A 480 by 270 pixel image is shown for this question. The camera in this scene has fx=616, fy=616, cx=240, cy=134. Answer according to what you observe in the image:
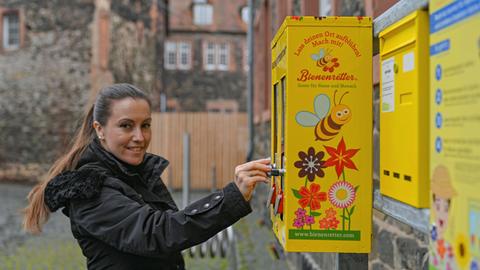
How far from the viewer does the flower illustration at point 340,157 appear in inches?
72.7

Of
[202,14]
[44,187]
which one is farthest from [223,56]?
[44,187]

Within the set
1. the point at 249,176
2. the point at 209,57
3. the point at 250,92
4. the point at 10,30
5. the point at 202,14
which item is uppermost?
the point at 202,14

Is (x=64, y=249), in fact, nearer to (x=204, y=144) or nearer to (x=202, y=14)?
(x=204, y=144)

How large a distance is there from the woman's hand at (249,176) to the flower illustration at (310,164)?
12 cm

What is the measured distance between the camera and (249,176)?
1.92 metres

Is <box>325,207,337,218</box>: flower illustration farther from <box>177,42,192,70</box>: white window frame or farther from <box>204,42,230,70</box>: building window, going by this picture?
<box>204,42,230,70</box>: building window

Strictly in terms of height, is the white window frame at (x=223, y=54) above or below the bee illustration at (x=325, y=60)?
above

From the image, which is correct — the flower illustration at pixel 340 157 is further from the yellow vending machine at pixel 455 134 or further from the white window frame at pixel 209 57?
the white window frame at pixel 209 57

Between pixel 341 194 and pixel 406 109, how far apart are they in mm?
433

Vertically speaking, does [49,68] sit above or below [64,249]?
above

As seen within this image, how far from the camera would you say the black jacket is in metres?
1.91

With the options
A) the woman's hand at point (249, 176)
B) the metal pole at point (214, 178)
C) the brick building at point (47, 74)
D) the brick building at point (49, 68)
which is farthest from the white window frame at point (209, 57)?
the woman's hand at point (249, 176)

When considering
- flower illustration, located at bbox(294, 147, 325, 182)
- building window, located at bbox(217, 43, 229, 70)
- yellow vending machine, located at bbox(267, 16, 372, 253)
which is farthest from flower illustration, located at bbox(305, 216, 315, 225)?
building window, located at bbox(217, 43, 229, 70)

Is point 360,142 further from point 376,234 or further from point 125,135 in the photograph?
point 376,234
